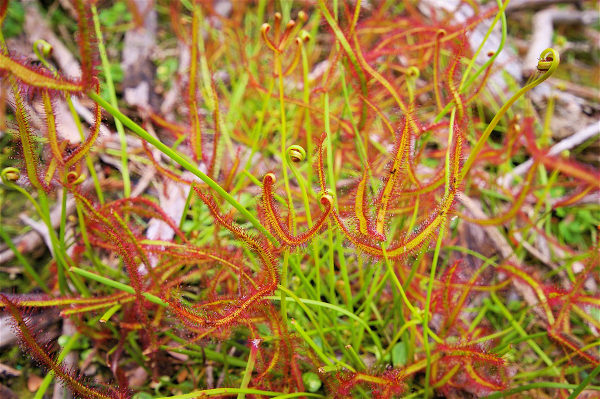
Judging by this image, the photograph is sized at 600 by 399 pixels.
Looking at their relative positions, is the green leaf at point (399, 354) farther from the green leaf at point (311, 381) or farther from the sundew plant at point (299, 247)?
the green leaf at point (311, 381)

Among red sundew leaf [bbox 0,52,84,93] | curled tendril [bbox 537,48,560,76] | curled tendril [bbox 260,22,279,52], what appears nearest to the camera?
red sundew leaf [bbox 0,52,84,93]

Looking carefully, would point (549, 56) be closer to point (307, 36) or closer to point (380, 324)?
point (307, 36)

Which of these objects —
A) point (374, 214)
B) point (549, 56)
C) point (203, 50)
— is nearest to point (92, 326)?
point (374, 214)

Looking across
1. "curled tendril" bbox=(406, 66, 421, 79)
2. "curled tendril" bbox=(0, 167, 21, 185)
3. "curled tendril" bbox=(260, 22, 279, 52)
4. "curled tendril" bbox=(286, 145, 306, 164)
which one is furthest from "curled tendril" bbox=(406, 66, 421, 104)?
"curled tendril" bbox=(0, 167, 21, 185)

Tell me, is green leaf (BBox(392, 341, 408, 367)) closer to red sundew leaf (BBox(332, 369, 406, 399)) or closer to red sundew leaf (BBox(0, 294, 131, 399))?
red sundew leaf (BBox(332, 369, 406, 399))

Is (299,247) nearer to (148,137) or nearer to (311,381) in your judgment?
(148,137)

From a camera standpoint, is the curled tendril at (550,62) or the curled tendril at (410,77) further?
the curled tendril at (410,77)

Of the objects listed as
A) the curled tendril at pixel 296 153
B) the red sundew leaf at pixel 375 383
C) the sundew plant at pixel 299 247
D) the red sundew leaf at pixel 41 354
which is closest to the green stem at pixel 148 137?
the sundew plant at pixel 299 247

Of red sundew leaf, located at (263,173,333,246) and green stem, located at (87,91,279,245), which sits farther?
red sundew leaf, located at (263,173,333,246)

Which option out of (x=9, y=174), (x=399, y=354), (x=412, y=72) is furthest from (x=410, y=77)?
(x=9, y=174)
